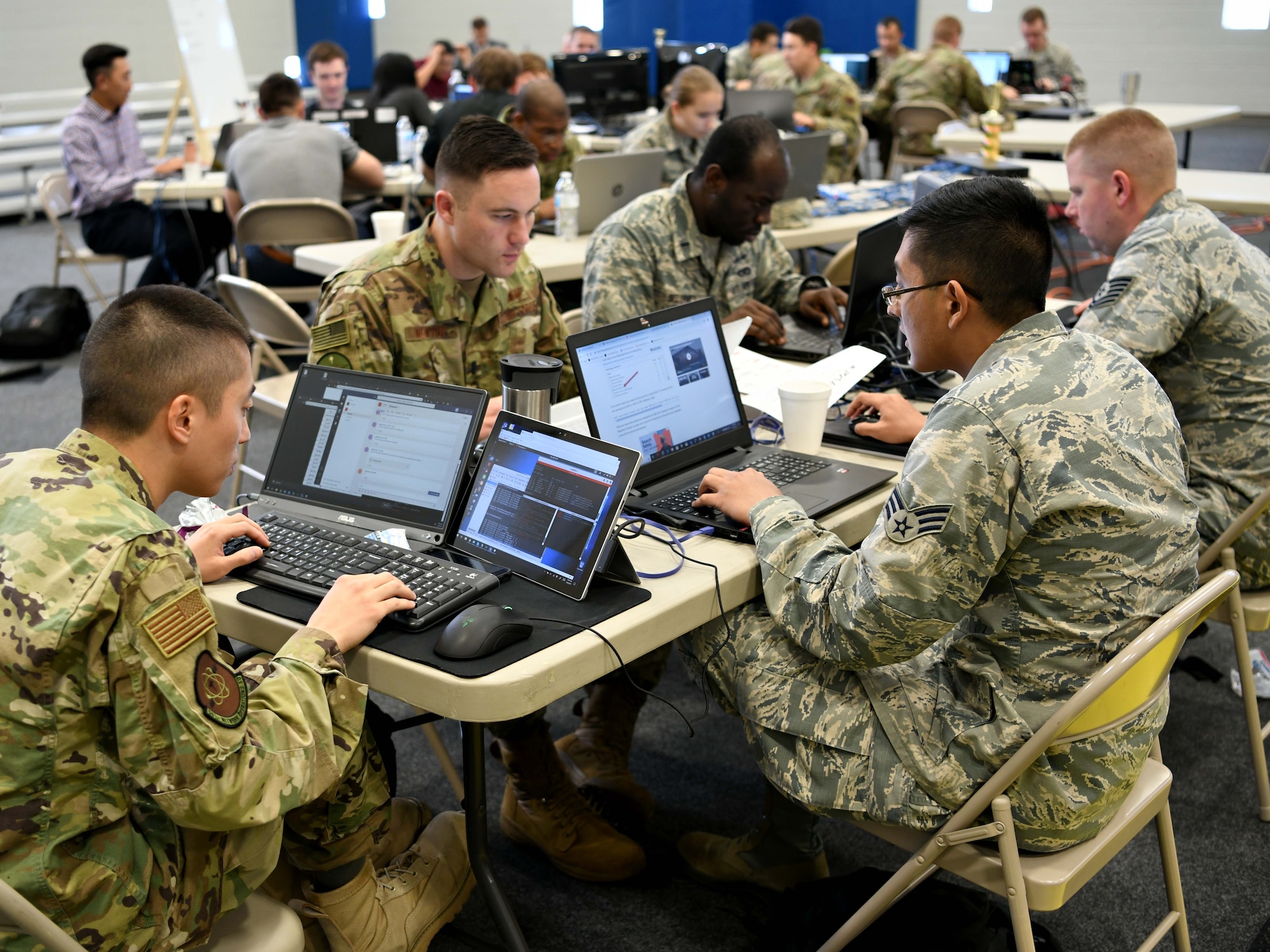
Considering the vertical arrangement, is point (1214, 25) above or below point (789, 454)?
above

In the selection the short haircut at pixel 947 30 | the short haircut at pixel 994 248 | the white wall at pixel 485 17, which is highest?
the white wall at pixel 485 17

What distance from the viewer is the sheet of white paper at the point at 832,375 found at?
2146mm

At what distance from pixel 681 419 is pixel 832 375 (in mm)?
434

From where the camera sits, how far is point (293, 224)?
433 centimetres

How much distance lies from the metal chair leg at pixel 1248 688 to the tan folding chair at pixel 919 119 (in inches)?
228

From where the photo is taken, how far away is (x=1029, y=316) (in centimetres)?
153

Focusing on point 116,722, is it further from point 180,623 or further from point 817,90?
point 817,90

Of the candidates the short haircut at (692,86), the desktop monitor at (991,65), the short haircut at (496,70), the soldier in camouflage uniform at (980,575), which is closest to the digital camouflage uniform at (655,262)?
the soldier in camouflage uniform at (980,575)

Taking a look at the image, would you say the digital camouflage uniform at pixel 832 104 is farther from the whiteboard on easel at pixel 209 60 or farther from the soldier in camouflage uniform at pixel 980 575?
the soldier in camouflage uniform at pixel 980 575

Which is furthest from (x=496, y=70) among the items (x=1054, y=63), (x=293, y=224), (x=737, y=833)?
(x=1054, y=63)

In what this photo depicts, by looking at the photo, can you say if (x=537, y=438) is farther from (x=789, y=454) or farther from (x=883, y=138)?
(x=883, y=138)

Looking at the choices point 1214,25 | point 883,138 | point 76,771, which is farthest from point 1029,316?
point 1214,25

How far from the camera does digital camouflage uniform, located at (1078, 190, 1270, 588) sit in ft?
7.36

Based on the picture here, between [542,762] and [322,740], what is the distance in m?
0.82
